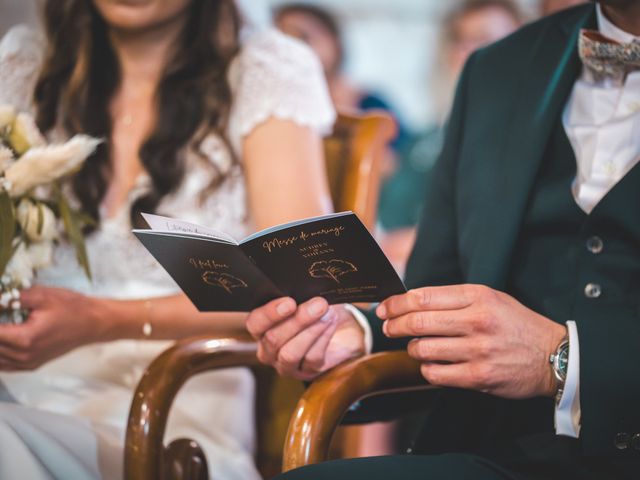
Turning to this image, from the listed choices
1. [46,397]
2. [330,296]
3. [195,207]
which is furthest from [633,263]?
[46,397]

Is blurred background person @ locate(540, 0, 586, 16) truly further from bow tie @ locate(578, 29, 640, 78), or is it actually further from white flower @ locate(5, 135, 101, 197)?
white flower @ locate(5, 135, 101, 197)

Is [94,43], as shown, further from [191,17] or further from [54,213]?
[54,213]

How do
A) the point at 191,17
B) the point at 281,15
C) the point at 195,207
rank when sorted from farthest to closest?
the point at 281,15, the point at 191,17, the point at 195,207

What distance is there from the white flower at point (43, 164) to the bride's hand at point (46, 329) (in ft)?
0.66

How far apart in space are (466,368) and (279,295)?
30cm

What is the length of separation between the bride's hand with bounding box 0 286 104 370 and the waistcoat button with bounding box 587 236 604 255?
88 cm

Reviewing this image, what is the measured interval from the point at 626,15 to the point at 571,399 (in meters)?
0.67

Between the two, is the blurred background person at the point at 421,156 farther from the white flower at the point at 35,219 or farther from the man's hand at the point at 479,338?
the man's hand at the point at 479,338

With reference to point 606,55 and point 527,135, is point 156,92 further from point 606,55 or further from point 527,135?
point 606,55

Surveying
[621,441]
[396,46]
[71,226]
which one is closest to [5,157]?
[71,226]

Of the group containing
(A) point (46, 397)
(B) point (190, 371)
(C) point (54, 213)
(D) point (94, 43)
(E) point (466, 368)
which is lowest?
(A) point (46, 397)

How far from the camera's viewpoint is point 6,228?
4.66 ft

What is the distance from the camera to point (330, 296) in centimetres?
128

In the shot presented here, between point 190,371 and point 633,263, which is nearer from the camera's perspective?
point 633,263
